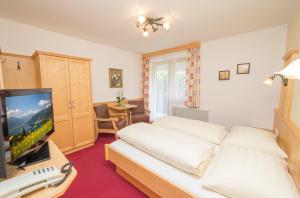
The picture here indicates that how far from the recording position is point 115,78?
4164 mm

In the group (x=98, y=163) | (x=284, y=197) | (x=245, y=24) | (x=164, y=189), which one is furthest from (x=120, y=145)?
(x=245, y=24)

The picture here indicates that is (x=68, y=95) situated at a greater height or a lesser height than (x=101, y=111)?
greater

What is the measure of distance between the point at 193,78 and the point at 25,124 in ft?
11.6

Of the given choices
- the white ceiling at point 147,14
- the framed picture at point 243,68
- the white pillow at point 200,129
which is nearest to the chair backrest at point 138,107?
the white pillow at point 200,129

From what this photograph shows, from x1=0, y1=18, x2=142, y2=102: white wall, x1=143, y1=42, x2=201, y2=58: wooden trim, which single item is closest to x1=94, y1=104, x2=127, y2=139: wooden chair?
x1=0, y1=18, x2=142, y2=102: white wall

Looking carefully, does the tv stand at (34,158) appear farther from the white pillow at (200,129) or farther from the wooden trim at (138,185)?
the white pillow at (200,129)

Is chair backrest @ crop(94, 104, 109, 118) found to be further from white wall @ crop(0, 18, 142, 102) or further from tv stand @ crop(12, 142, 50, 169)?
tv stand @ crop(12, 142, 50, 169)

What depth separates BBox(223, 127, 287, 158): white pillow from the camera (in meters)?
1.52

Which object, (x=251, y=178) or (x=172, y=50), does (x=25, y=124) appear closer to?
(x=251, y=178)

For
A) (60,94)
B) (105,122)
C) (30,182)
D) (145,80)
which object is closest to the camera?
(30,182)

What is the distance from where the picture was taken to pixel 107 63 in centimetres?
395

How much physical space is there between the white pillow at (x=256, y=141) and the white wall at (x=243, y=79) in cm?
126

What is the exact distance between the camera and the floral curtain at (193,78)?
3619mm

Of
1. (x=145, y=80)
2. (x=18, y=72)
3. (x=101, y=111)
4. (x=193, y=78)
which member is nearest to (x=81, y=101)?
(x=101, y=111)
